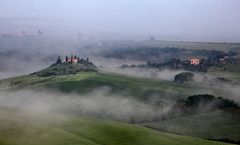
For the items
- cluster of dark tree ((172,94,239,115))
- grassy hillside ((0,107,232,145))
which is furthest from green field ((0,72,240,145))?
cluster of dark tree ((172,94,239,115))

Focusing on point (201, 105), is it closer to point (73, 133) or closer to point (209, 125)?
point (209, 125)

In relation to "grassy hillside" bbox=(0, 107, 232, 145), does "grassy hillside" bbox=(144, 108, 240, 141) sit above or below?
below

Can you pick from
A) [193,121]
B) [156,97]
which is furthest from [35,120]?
[156,97]

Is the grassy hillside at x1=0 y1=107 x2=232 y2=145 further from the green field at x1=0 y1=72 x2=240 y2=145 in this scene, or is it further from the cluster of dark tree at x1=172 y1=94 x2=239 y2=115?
the cluster of dark tree at x1=172 y1=94 x2=239 y2=115

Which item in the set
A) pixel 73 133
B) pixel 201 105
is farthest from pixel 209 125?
pixel 73 133

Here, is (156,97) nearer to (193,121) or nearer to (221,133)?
(193,121)

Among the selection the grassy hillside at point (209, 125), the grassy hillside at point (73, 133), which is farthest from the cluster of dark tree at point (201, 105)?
the grassy hillside at point (73, 133)
